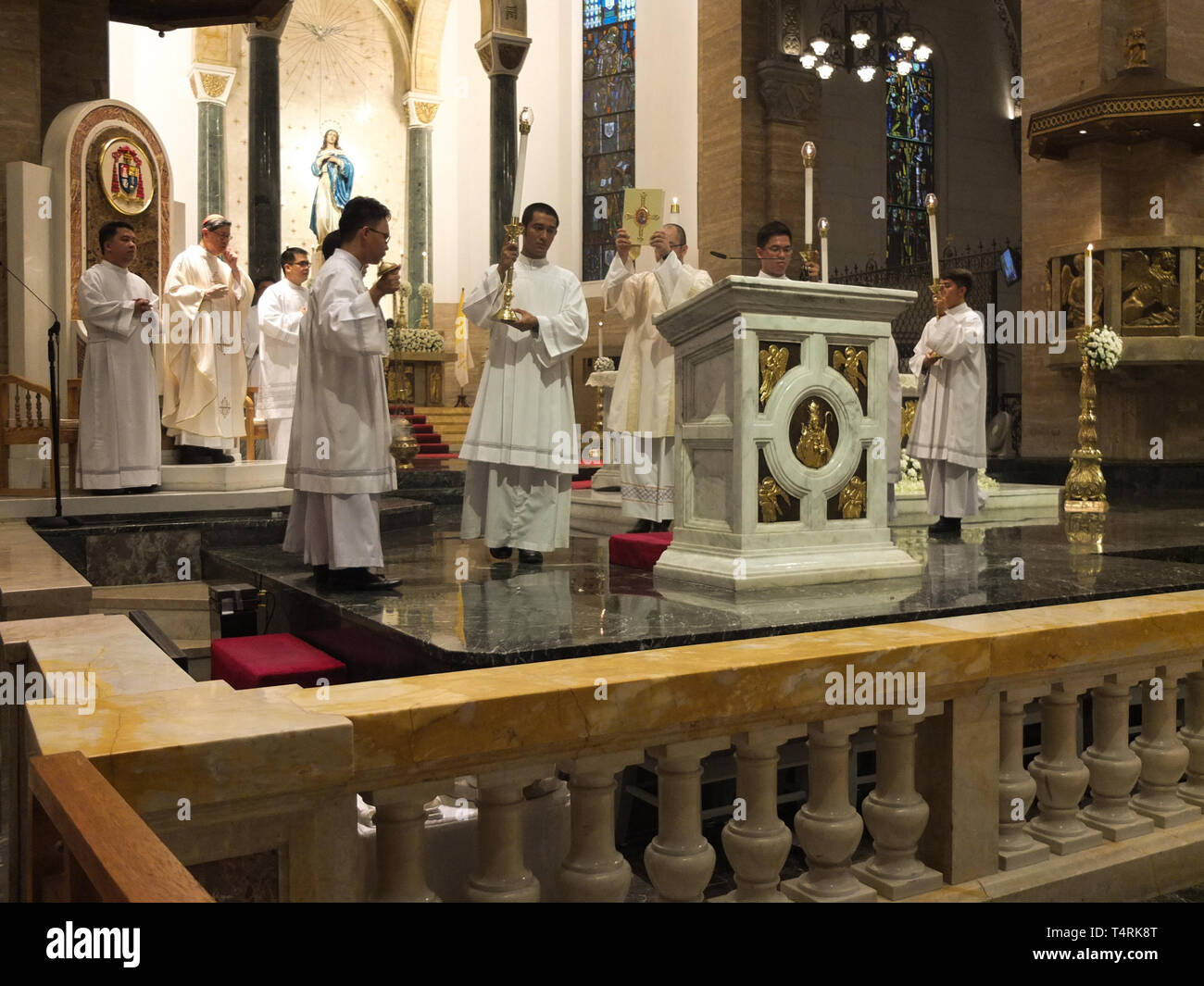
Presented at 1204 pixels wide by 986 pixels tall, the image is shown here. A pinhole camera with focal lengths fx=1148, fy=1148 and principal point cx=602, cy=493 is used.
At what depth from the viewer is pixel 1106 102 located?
1050 cm

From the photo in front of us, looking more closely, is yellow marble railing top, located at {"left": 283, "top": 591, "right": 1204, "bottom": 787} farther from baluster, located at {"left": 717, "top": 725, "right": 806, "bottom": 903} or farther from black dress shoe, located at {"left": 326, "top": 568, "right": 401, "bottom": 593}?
black dress shoe, located at {"left": 326, "top": 568, "right": 401, "bottom": 593}

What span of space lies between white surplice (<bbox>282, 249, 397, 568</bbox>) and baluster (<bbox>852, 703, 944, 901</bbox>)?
279 centimetres

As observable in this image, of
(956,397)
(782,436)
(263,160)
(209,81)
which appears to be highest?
(209,81)

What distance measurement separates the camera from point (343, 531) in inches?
187

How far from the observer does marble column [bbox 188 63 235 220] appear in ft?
55.9

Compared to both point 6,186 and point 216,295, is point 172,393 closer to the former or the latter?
point 216,295

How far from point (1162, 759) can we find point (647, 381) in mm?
4906

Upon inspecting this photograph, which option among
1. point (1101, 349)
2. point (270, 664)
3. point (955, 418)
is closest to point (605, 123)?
point (1101, 349)

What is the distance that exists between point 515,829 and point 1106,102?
34.6ft

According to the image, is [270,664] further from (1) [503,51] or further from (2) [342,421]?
(1) [503,51]

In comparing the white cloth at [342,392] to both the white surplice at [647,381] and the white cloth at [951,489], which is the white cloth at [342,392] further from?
the white cloth at [951,489]

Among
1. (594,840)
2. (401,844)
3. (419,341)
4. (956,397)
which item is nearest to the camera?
(401,844)

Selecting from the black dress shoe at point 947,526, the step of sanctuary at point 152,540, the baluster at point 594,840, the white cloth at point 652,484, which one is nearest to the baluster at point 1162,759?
the baluster at point 594,840

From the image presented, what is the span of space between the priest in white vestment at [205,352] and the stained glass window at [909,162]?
13338 millimetres
